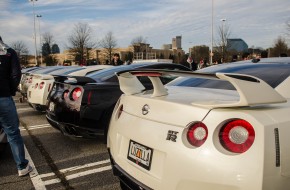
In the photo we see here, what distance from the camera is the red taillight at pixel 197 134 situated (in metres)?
2.04

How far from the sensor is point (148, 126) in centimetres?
237

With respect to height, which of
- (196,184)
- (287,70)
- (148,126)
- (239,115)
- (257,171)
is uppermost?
(287,70)

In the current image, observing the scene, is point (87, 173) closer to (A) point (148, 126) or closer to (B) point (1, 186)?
(B) point (1, 186)

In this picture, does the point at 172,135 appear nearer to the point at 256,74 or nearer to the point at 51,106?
the point at 256,74

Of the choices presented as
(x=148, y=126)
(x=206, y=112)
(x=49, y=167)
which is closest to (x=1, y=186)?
(x=49, y=167)

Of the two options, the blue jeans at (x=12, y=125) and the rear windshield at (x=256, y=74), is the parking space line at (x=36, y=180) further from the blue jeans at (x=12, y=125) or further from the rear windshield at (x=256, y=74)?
the rear windshield at (x=256, y=74)

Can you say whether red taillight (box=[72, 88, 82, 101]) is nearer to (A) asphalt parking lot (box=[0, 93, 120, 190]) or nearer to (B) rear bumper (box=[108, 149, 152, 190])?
(A) asphalt parking lot (box=[0, 93, 120, 190])

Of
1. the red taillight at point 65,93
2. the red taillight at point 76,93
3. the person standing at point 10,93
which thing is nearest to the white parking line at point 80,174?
the person standing at point 10,93

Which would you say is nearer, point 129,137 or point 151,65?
point 129,137

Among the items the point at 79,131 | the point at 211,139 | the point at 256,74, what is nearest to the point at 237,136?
the point at 211,139

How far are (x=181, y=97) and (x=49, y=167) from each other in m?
2.51

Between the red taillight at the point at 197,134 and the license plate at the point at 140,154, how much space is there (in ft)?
1.16

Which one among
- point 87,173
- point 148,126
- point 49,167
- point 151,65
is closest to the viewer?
point 148,126

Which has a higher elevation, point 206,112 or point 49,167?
point 206,112
